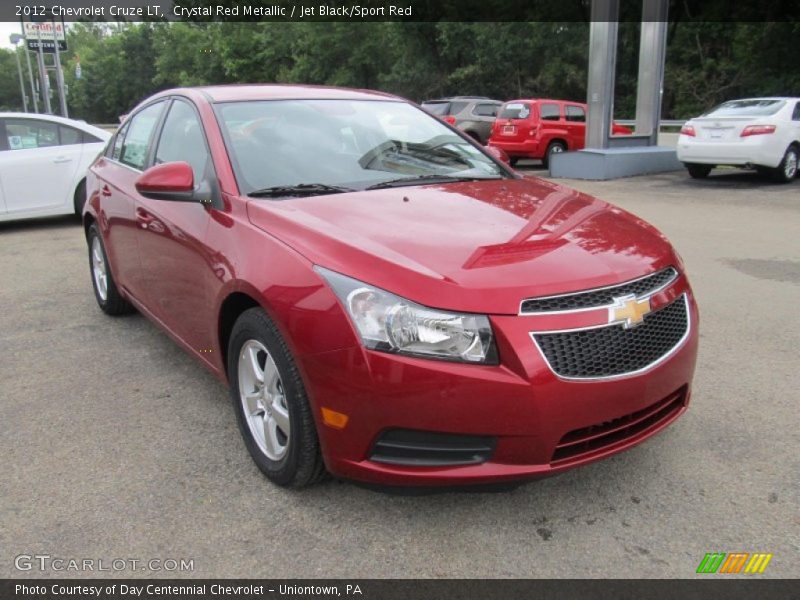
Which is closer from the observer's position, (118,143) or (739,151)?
(118,143)

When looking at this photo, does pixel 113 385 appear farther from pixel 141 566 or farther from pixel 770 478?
pixel 770 478

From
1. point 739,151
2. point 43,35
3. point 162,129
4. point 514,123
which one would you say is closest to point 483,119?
point 514,123

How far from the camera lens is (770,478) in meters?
2.87

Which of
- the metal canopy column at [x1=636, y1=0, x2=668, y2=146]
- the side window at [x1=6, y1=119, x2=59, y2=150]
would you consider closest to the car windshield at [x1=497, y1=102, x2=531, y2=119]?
the metal canopy column at [x1=636, y1=0, x2=668, y2=146]

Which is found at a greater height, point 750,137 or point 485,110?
point 485,110

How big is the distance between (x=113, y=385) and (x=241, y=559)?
1895 millimetres

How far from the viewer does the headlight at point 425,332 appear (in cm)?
227

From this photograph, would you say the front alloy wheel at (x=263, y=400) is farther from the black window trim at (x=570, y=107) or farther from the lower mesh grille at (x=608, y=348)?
the black window trim at (x=570, y=107)

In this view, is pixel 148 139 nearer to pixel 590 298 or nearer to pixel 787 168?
pixel 590 298

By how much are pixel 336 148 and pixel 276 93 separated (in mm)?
608

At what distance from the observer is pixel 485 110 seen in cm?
1891

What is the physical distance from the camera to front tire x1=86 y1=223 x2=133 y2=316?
16.3 ft

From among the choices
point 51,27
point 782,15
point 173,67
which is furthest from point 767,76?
point 173,67

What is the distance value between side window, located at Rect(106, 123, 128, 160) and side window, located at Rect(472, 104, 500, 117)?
48.0ft
